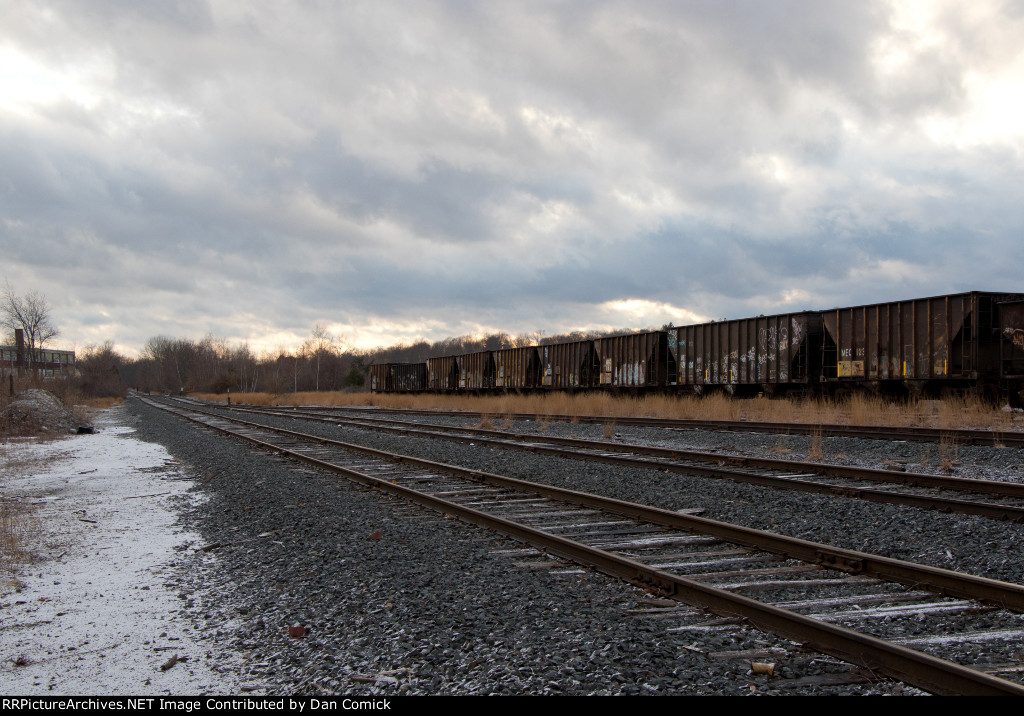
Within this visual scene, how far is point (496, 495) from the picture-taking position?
866 cm

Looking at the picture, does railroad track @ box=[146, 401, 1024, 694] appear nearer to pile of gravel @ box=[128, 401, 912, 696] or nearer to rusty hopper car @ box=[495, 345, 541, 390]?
pile of gravel @ box=[128, 401, 912, 696]

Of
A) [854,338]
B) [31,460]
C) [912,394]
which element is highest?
[854,338]

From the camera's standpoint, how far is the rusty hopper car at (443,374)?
44281mm

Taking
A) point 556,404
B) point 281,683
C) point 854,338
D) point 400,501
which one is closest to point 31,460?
point 400,501

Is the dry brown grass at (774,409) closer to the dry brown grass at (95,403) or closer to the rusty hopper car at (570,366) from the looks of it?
the rusty hopper car at (570,366)

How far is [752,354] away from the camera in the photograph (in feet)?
75.1

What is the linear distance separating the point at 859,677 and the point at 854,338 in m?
18.7

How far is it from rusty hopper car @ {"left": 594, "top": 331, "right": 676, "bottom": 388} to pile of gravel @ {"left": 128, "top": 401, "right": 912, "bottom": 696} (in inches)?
835

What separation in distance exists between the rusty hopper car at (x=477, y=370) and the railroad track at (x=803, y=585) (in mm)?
31531

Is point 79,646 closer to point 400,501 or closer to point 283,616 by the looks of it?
point 283,616

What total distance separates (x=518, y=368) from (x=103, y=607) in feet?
105

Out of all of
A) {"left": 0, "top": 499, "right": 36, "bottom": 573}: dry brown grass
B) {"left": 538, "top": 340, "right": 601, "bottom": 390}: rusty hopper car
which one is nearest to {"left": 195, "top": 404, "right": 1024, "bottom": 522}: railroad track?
{"left": 0, "top": 499, "right": 36, "bottom": 573}: dry brown grass

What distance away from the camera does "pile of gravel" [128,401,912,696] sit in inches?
131

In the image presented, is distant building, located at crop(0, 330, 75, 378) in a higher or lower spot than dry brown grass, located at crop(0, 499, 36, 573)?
higher
